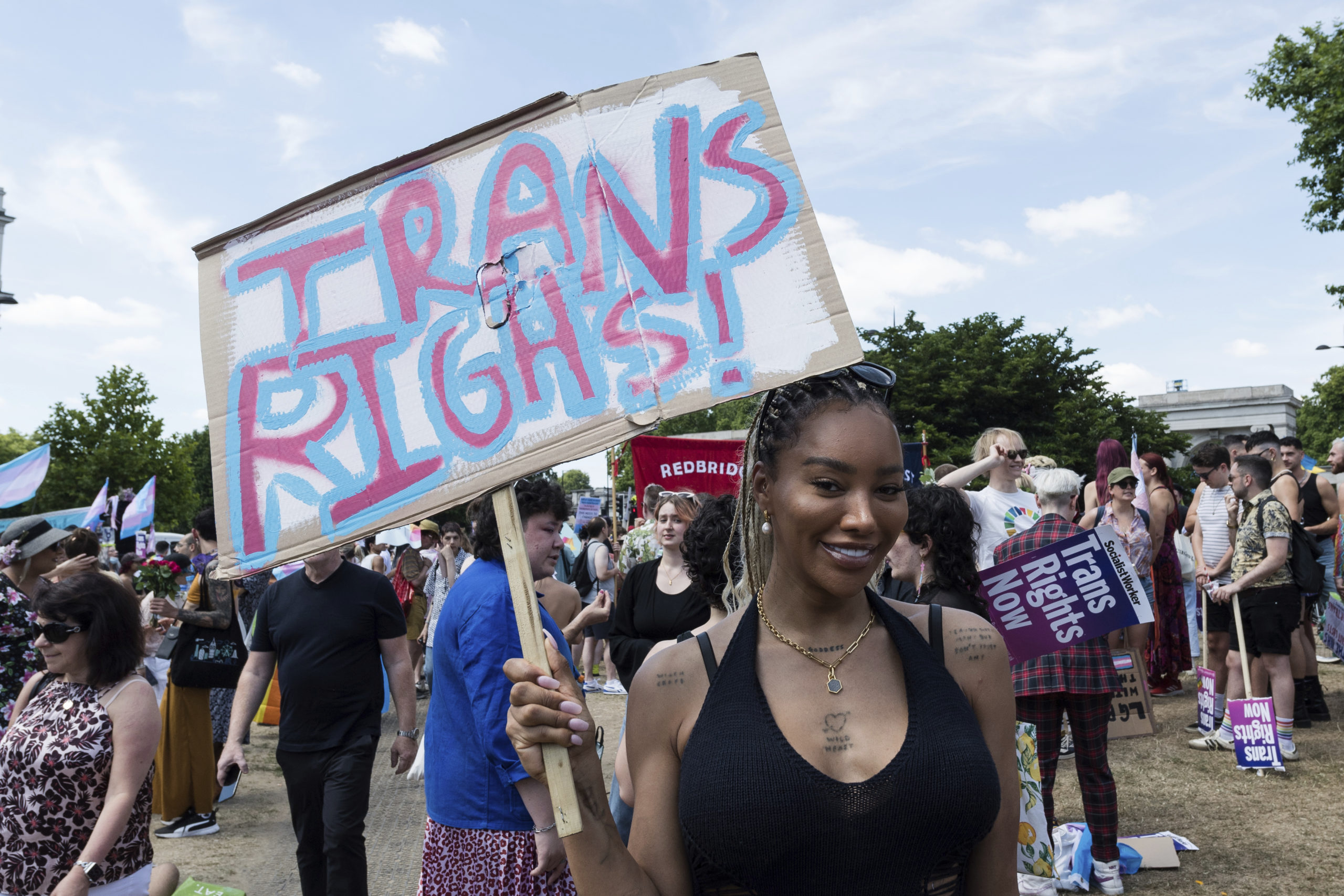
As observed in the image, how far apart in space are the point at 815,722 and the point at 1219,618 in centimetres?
762

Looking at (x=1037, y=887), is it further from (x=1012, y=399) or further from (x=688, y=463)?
(x=1012, y=399)

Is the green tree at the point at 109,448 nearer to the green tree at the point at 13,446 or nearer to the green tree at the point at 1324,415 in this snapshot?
the green tree at the point at 13,446

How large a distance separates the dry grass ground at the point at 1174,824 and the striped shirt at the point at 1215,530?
138cm

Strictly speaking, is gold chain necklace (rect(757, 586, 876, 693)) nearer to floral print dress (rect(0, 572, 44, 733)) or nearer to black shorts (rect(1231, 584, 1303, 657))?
floral print dress (rect(0, 572, 44, 733))

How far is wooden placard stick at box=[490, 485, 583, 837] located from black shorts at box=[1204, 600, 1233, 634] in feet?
25.5

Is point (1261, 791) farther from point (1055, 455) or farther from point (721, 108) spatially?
point (1055, 455)

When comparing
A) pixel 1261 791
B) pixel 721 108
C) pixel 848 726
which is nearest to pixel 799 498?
pixel 848 726

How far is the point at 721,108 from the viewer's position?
6.10 ft

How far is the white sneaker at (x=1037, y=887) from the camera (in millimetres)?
4613

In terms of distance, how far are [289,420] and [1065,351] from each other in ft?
132

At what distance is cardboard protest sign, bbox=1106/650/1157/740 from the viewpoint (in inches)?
221

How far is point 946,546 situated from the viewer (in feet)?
14.1

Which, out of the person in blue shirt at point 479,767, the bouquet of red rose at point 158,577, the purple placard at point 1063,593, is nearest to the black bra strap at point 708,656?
the person in blue shirt at point 479,767

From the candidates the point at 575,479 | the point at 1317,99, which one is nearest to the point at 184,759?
the point at 1317,99
